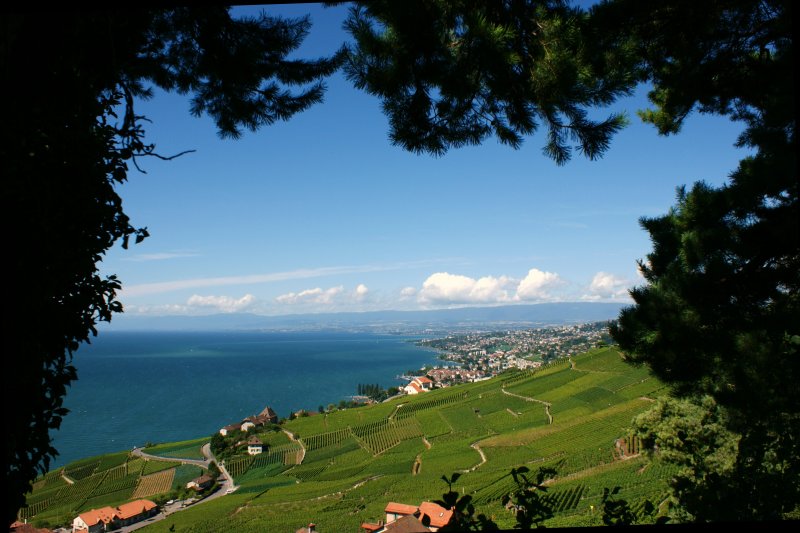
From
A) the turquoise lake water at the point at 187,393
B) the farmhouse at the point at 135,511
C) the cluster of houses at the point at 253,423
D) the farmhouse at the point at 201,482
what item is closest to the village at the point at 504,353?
the turquoise lake water at the point at 187,393

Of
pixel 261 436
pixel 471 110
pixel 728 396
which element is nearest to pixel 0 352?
pixel 471 110

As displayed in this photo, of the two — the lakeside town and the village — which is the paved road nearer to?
the village

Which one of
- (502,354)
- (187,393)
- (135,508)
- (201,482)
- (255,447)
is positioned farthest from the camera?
(502,354)

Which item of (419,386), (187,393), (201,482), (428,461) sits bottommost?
(187,393)

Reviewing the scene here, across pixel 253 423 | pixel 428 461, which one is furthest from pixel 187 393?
pixel 428 461

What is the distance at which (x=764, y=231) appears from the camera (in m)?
2.54

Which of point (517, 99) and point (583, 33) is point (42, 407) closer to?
point (517, 99)

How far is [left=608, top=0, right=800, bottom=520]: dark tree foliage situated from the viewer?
7.82ft

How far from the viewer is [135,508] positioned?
58.2ft

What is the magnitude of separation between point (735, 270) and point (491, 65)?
1.89 meters

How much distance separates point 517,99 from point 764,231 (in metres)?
1.61

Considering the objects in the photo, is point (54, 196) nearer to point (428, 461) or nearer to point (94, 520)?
point (94, 520)

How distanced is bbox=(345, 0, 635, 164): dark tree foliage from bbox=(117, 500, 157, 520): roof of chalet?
20.2 m

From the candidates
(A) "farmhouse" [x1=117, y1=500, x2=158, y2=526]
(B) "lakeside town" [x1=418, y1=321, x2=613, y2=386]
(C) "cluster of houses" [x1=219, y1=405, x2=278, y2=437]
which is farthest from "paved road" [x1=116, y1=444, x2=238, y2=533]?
(B) "lakeside town" [x1=418, y1=321, x2=613, y2=386]
